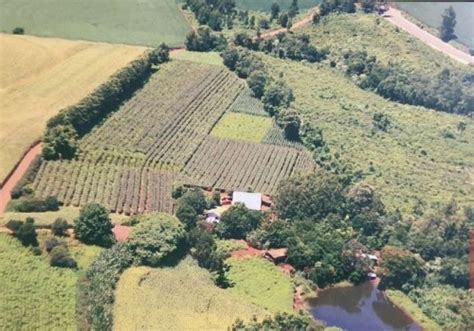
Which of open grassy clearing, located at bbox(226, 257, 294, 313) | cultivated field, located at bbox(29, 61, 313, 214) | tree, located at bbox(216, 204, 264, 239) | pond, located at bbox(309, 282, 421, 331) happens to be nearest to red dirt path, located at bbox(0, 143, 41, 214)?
cultivated field, located at bbox(29, 61, 313, 214)

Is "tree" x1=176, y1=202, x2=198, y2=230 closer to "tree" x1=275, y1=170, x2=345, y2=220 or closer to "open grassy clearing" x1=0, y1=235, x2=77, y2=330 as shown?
"tree" x1=275, y1=170, x2=345, y2=220

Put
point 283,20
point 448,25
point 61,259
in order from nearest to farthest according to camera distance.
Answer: point 61,259, point 283,20, point 448,25

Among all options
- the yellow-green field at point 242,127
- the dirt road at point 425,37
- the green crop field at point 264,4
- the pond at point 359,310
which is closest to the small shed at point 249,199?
the pond at point 359,310

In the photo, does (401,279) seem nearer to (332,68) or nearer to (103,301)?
(103,301)

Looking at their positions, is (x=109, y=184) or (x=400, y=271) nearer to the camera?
(x=400, y=271)

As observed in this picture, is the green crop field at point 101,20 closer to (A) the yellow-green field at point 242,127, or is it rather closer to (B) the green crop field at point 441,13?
(A) the yellow-green field at point 242,127

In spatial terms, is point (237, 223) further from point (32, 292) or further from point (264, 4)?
point (264, 4)

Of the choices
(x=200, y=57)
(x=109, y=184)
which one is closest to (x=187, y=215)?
(x=109, y=184)
